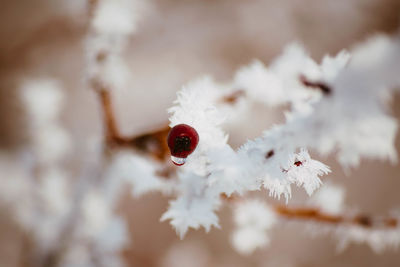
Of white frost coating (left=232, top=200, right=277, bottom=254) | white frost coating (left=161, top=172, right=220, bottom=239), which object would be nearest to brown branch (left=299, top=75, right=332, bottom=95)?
white frost coating (left=161, top=172, right=220, bottom=239)

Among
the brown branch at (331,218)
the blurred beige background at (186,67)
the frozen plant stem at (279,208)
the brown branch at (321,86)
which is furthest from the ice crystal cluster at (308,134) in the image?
the blurred beige background at (186,67)

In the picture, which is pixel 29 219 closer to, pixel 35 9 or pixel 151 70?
pixel 151 70

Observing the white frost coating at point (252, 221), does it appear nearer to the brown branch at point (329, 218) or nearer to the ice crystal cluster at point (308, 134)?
the brown branch at point (329, 218)

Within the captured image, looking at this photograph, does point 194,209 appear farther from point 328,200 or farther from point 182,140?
point 328,200

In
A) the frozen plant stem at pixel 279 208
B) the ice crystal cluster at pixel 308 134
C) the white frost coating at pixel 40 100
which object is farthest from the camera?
the white frost coating at pixel 40 100

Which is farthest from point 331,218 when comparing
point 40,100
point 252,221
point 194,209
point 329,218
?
point 40,100

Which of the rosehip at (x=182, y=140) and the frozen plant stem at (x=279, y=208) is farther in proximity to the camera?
the frozen plant stem at (x=279, y=208)

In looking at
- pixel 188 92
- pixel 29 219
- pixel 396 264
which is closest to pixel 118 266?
pixel 29 219
